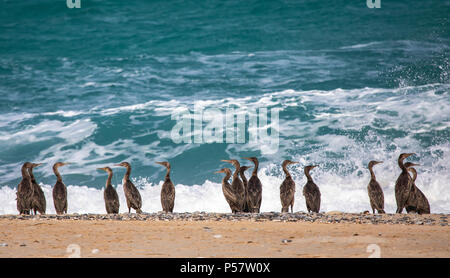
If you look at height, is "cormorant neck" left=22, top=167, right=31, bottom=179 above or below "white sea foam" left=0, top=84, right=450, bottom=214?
above

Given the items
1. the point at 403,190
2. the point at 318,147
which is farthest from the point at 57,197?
the point at 318,147

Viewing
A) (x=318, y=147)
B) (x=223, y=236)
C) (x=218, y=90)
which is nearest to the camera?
(x=223, y=236)

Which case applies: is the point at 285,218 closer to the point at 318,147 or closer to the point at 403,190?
the point at 403,190

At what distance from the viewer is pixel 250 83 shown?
25.7 m

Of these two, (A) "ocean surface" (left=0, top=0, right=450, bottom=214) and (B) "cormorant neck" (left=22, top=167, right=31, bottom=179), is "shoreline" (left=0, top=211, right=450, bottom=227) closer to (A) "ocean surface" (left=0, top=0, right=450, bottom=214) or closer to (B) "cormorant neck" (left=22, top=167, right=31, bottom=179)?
(B) "cormorant neck" (left=22, top=167, right=31, bottom=179)

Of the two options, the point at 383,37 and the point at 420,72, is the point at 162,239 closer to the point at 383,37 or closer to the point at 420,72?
the point at 420,72

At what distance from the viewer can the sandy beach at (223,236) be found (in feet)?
25.7

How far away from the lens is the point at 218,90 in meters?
25.2

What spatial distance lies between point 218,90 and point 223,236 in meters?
16.6

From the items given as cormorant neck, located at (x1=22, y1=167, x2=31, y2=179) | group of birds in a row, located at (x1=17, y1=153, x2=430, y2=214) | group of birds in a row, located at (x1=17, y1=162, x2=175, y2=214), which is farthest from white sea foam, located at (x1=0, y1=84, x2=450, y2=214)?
cormorant neck, located at (x1=22, y1=167, x2=31, y2=179)

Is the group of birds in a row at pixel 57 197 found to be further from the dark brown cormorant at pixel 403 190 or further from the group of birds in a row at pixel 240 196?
the dark brown cormorant at pixel 403 190

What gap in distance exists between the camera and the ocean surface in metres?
17.9

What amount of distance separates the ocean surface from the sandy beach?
15.2ft

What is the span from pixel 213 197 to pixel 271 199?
4.37ft
